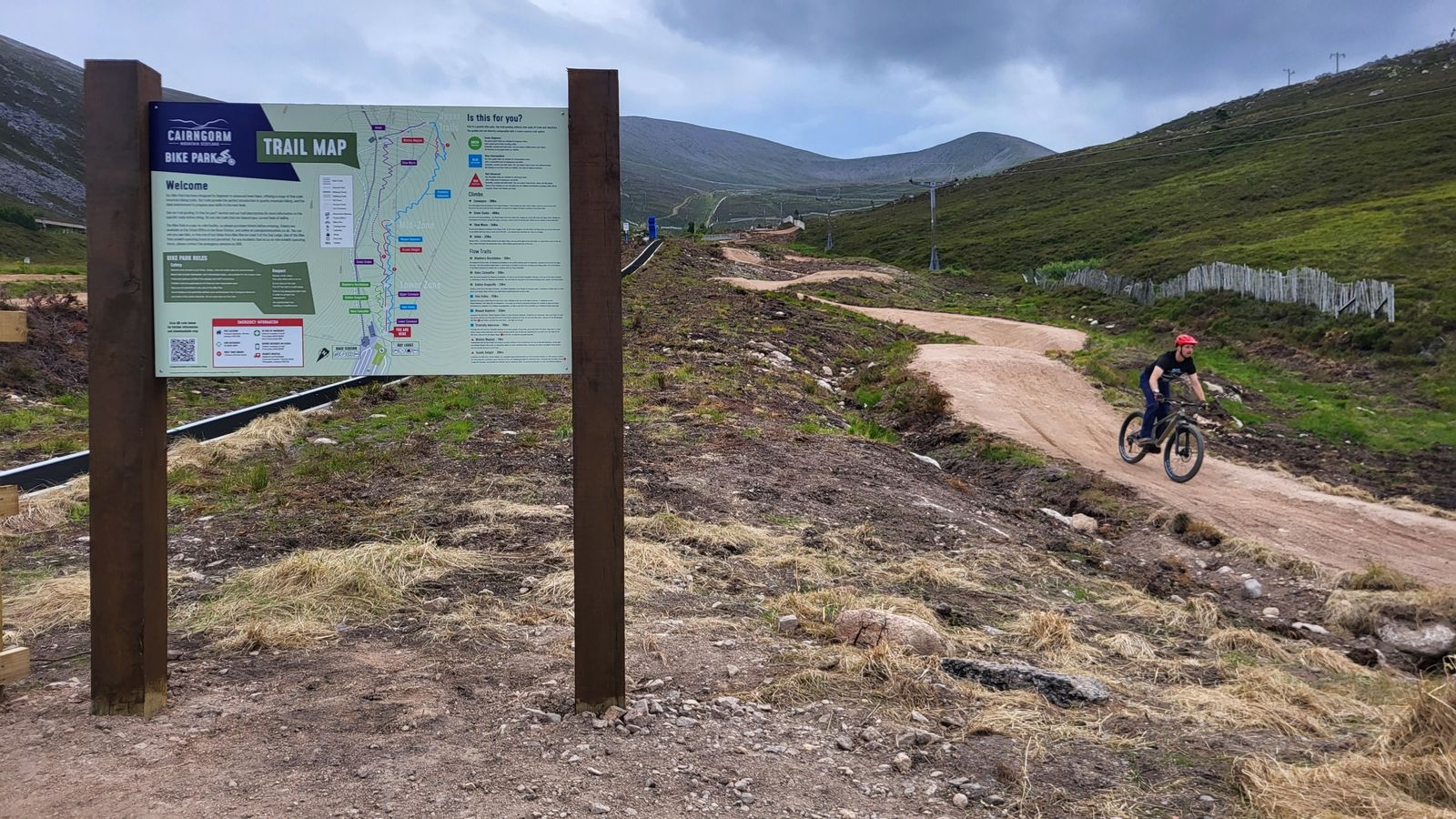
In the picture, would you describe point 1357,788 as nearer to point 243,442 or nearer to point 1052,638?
point 1052,638

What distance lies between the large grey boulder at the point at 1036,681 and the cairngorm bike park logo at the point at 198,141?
4.17m

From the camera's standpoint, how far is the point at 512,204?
156 inches

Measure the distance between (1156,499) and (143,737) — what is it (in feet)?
36.0

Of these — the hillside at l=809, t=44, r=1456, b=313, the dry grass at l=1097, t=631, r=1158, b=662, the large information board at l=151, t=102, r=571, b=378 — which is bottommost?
the dry grass at l=1097, t=631, r=1158, b=662

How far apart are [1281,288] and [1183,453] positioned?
16833mm

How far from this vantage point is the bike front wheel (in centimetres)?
1229

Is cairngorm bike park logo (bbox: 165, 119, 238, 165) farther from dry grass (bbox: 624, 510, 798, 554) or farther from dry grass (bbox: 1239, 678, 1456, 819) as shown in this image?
dry grass (bbox: 1239, 678, 1456, 819)

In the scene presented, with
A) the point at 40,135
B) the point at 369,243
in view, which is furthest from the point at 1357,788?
the point at 40,135

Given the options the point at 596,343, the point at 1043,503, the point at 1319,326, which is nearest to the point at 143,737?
the point at 596,343

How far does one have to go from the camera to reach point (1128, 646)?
18.8 feet

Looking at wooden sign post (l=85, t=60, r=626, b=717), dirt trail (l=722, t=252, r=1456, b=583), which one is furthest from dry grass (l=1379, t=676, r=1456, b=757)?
dirt trail (l=722, t=252, r=1456, b=583)

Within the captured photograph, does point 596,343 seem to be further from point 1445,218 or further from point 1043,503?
point 1445,218

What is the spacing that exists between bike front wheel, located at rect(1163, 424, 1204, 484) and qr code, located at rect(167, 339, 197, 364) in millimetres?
11889

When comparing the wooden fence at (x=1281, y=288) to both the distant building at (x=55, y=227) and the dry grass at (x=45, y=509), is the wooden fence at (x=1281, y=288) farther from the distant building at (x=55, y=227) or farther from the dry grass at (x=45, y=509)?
the distant building at (x=55, y=227)
